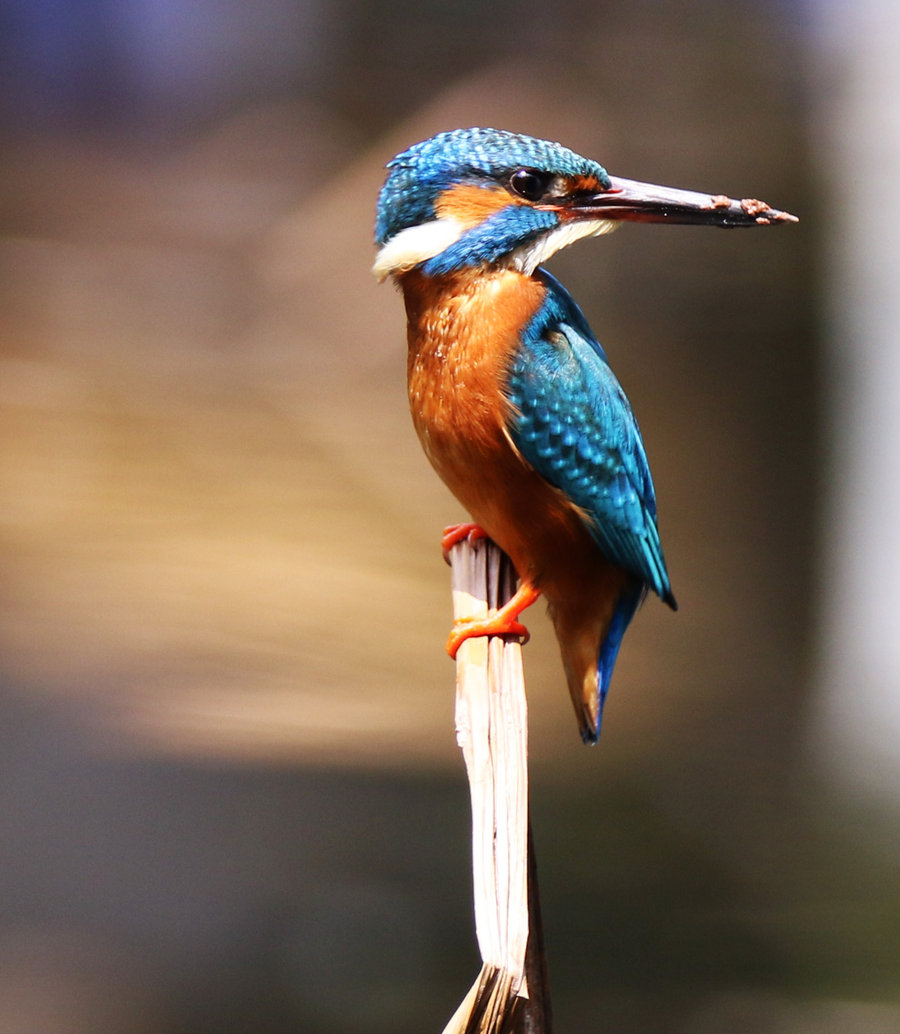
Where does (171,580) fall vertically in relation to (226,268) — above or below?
below

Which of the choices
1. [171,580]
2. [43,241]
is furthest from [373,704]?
[43,241]

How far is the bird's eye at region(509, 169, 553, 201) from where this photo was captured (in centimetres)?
83

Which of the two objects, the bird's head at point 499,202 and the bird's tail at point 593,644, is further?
the bird's tail at point 593,644

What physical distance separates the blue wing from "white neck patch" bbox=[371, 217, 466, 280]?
9 centimetres

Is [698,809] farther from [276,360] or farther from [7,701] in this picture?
[7,701]

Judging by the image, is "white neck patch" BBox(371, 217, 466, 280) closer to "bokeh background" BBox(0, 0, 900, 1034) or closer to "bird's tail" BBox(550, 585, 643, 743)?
"bird's tail" BBox(550, 585, 643, 743)

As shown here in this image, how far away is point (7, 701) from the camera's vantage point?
7.37 feet

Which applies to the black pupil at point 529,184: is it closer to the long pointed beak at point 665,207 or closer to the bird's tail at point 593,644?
the long pointed beak at point 665,207

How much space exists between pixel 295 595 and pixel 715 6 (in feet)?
4.67

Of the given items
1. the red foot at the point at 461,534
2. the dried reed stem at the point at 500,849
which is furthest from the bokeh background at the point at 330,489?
the dried reed stem at the point at 500,849

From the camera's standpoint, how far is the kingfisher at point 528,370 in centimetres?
83

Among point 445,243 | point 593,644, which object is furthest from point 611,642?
point 445,243

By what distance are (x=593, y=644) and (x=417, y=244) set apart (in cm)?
37

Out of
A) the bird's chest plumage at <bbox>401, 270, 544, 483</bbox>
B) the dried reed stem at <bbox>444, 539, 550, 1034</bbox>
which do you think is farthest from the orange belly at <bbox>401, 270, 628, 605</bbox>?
the dried reed stem at <bbox>444, 539, 550, 1034</bbox>
